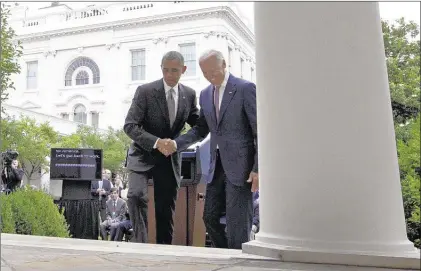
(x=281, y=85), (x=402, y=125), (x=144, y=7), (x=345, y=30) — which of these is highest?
(x=144, y=7)

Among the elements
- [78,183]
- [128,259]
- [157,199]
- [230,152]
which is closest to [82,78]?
[78,183]

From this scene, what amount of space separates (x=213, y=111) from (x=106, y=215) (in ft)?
10.0

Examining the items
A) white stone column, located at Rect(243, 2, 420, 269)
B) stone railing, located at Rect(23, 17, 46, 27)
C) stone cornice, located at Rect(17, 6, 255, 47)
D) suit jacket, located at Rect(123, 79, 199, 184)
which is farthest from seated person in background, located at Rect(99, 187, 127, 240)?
stone railing, located at Rect(23, 17, 46, 27)

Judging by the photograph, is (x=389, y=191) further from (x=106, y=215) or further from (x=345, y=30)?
(x=106, y=215)

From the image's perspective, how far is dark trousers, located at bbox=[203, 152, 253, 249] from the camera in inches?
87.8

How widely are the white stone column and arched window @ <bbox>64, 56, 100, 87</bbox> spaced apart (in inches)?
392

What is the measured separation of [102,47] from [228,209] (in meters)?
9.81

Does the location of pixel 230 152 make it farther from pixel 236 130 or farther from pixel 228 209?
pixel 228 209

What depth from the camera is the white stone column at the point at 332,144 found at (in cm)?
150

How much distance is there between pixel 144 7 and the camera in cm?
913

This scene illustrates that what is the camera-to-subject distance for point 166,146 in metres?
2.41

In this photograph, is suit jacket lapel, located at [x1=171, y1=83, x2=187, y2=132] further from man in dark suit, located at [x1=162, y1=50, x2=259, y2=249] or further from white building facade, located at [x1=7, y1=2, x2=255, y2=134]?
white building facade, located at [x1=7, y1=2, x2=255, y2=134]

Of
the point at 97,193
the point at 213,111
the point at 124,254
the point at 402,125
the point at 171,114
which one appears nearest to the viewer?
the point at 402,125

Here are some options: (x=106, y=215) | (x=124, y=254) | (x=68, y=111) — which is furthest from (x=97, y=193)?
(x=68, y=111)
